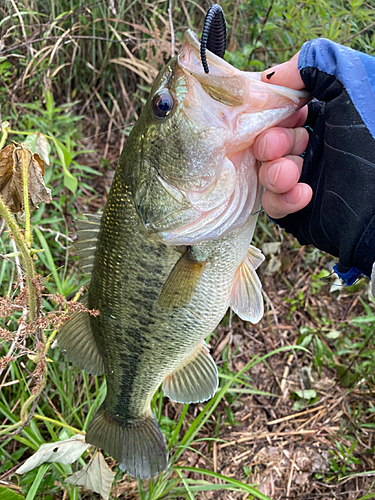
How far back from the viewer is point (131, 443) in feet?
6.45

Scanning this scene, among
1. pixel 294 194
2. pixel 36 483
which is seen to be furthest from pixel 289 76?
pixel 36 483

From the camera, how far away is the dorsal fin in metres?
1.84

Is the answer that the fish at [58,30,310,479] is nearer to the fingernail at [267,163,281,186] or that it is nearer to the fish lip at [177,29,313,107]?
the fish lip at [177,29,313,107]

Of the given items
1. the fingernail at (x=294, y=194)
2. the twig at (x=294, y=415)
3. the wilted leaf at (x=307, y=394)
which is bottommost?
the twig at (x=294, y=415)

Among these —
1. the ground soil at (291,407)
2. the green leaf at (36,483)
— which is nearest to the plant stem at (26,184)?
the green leaf at (36,483)

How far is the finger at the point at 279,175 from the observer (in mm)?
1372

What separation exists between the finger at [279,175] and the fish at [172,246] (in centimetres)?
9

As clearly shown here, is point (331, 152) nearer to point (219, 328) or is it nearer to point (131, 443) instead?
point (131, 443)

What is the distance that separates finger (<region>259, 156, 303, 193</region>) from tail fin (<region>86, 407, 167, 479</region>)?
4.40 feet

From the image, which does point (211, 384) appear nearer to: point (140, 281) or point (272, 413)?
point (140, 281)

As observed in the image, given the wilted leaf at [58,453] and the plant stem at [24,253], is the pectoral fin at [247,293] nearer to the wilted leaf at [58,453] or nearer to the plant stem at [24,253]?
the plant stem at [24,253]

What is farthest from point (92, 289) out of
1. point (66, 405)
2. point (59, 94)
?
point (59, 94)

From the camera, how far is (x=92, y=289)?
180cm

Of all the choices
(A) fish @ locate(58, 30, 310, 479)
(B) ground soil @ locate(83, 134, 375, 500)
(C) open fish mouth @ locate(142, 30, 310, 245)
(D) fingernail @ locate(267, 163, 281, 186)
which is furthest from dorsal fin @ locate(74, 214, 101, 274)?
(B) ground soil @ locate(83, 134, 375, 500)
